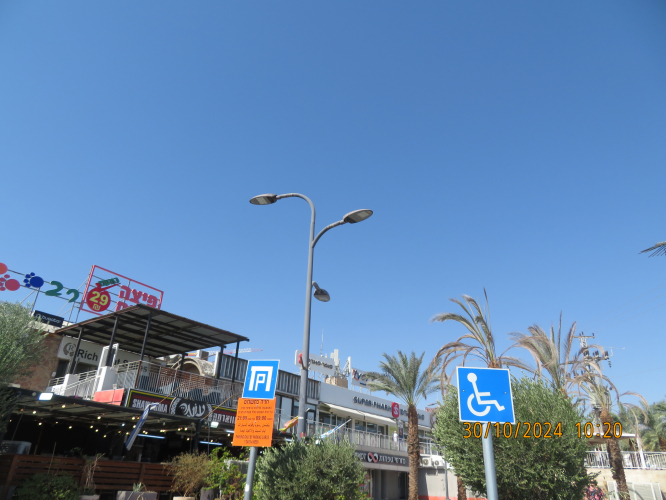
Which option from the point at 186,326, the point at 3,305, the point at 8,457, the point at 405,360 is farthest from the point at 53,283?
Result: the point at 405,360

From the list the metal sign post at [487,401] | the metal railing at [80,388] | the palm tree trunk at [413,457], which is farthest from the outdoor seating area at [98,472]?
the palm tree trunk at [413,457]

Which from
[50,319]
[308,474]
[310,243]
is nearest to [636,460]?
[308,474]

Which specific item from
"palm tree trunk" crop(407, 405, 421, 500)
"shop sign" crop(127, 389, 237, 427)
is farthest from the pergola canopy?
"palm tree trunk" crop(407, 405, 421, 500)

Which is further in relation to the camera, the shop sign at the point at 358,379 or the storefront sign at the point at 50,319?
the shop sign at the point at 358,379

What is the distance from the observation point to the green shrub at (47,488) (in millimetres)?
12459

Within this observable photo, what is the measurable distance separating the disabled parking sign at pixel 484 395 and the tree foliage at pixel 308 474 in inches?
223

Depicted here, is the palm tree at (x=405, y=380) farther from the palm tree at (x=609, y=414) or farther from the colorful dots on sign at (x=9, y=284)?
the colorful dots on sign at (x=9, y=284)

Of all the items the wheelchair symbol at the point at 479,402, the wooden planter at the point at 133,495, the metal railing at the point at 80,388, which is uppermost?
the metal railing at the point at 80,388

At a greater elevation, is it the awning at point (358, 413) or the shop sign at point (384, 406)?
the shop sign at point (384, 406)

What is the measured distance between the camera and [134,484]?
48.2 feet

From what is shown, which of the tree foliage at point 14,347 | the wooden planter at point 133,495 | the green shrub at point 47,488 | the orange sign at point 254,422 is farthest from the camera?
the wooden planter at point 133,495

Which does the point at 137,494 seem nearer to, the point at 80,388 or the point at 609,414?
the point at 80,388

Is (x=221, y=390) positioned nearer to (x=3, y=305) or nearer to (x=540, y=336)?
(x=3, y=305)

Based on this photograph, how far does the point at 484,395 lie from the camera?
4438 mm
